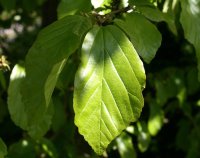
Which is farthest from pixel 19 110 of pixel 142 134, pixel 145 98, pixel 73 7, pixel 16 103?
pixel 145 98

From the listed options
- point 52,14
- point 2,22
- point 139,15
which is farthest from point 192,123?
point 139,15

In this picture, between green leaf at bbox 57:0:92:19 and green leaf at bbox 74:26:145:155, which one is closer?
green leaf at bbox 74:26:145:155

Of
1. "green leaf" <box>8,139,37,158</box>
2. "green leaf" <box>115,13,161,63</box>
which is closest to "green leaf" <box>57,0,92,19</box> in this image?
"green leaf" <box>115,13,161,63</box>

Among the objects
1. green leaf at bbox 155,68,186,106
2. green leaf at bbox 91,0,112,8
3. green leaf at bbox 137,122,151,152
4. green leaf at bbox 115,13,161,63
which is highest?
green leaf at bbox 91,0,112,8

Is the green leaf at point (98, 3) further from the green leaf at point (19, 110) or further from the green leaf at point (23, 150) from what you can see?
the green leaf at point (23, 150)

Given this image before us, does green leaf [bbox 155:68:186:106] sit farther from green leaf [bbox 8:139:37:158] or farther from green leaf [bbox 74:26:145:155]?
green leaf [bbox 74:26:145:155]

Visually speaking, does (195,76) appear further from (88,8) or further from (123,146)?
(88,8)

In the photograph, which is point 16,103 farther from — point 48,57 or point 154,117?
point 154,117
